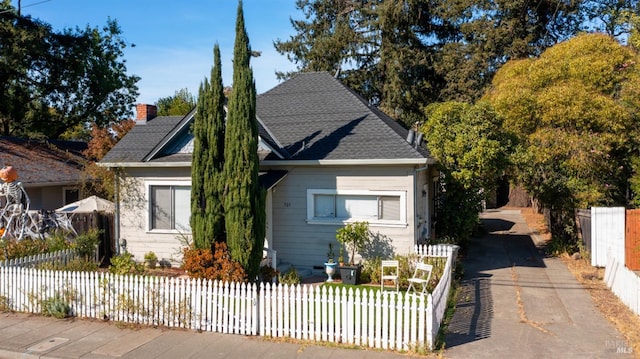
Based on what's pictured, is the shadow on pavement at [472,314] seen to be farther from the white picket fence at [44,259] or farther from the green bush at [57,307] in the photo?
the white picket fence at [44,259]

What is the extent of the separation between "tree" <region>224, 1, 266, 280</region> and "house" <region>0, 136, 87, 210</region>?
41.9 feet

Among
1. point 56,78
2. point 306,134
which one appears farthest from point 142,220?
point 56,78

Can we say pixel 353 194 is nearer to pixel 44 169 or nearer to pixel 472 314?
pixel 472 314

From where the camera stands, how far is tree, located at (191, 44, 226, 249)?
1035cm

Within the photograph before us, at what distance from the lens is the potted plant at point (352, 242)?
39.9 feet

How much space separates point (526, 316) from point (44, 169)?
20140 mm

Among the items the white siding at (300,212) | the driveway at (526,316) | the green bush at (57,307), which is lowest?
the driveway at (526,316)

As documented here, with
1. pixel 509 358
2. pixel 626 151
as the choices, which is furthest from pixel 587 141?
pixel 509 358

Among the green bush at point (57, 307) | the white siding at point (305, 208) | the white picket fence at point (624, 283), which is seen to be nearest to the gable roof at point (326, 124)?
the white siding at point (305, 208)

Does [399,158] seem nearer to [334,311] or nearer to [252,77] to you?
[252,77]

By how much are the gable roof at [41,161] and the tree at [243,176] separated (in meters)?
12.8

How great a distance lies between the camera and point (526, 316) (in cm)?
963

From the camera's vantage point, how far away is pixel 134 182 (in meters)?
14.8

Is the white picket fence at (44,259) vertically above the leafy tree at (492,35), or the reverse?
the leafy tree at (492,35)
